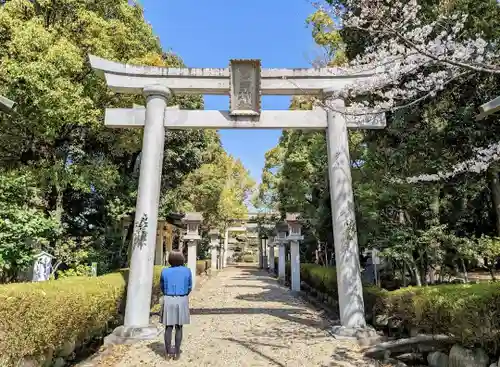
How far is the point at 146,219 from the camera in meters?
7.51

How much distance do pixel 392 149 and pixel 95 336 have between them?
26.8 feet

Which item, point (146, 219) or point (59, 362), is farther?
point (146, 219)

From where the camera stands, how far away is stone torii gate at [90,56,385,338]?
25.1 feet

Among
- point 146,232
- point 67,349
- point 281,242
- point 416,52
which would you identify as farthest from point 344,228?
point 281,242

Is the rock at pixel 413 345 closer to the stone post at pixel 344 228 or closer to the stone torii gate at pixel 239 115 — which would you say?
the stone post at pixel 344 228

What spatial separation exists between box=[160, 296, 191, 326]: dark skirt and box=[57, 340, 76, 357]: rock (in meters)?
1.37

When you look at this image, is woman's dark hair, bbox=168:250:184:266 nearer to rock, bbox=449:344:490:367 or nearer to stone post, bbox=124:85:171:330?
stone post, bbox=124:85:171:330

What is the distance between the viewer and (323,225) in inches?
494

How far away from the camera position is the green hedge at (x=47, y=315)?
12.7 ft

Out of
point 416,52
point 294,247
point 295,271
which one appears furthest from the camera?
point 294,247

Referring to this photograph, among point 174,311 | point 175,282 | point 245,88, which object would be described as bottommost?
point 174,311

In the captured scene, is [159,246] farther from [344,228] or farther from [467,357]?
[467,357]

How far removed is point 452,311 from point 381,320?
325 cm

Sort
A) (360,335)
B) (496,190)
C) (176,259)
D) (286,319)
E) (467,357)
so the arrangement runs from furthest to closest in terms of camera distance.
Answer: (496,190), (286,319), (360,335), (176,259), (467,357)
